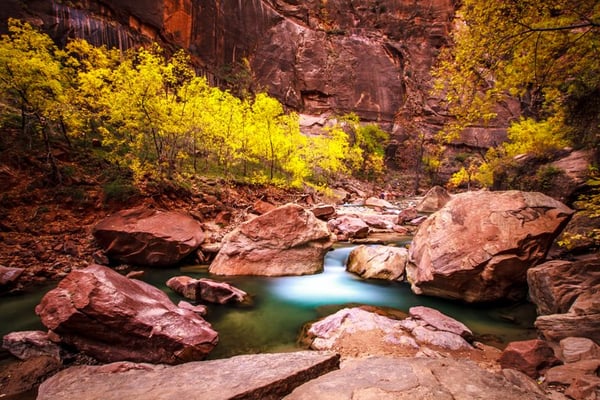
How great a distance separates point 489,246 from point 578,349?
317 centimetres

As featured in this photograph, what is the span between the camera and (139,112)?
1293 cm

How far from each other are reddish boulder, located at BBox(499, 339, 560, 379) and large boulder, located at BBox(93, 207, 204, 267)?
10.5 metres

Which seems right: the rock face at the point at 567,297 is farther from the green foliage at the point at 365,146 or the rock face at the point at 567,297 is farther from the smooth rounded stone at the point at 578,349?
the green foliage at the point at 365,146

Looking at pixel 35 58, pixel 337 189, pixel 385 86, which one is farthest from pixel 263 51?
pixel 35 58

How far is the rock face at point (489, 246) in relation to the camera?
6.92 metres

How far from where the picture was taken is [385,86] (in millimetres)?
54438

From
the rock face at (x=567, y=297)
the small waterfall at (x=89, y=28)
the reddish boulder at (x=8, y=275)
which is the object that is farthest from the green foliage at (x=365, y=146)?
the reddish boulder at (x=8, y=275)

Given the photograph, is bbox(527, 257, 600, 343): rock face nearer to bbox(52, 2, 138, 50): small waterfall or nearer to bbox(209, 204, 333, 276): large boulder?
bbox(209, 204, 333, 276): large boulder

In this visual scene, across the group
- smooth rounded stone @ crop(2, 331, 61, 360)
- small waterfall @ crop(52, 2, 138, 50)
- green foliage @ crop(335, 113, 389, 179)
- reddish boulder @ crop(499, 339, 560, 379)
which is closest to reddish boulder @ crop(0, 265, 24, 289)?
smooth rounded stone @ crop(2, 331, 61, 360)

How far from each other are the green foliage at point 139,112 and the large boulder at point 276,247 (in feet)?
21.0

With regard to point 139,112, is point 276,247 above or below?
below

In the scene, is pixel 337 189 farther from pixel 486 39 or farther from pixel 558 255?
pixel 486 39

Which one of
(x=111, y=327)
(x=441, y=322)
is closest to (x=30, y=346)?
(x=111, y=327)

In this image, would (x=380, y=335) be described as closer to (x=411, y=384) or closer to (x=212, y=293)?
(x=411, y=384)
